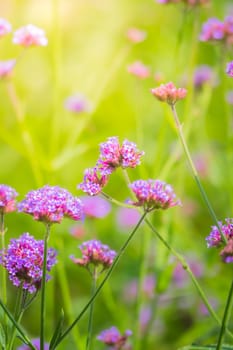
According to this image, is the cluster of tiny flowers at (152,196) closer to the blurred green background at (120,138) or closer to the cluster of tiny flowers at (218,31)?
the blurred green background at (120,138)

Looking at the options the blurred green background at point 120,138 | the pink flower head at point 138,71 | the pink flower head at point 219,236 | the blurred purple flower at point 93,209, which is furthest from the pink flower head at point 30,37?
the pink flower head at point 219,236

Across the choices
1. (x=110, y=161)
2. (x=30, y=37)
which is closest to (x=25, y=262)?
(x=110, y=161)

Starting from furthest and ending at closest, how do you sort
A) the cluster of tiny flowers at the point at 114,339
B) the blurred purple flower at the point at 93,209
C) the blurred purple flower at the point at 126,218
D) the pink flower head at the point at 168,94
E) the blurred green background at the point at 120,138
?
the blurred purple flower at the point at 126,218, the blurred purple flower at the point at 93,209, the blurred green background at the point at 120,138, the cluster of tiny flowers at the point at 114,339, the pink flower head at the point at 168,94

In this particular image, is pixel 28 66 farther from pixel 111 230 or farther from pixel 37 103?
pixel 111 230

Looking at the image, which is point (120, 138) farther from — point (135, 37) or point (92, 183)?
point (92, 183)

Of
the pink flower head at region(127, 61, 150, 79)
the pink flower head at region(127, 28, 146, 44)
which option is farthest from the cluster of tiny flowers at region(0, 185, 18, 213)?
the pink flower head at region(127, 28, 146, 44)

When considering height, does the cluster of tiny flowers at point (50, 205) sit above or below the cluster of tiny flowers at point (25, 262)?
above
